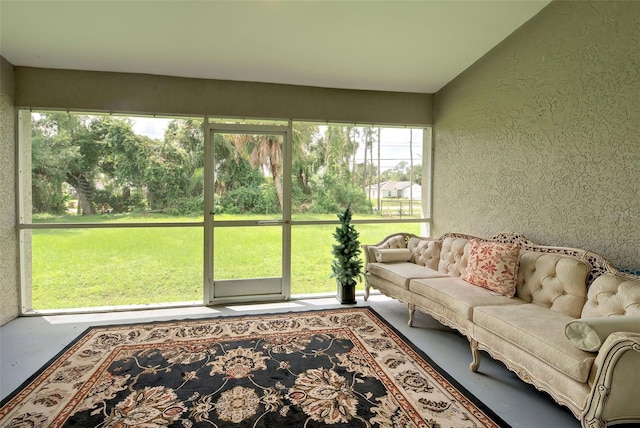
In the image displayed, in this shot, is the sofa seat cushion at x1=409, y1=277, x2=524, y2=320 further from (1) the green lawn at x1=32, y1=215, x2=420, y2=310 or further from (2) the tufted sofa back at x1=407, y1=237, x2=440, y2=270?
(1) the green lawn at x1=32, y1=215, x2=420, y2=310

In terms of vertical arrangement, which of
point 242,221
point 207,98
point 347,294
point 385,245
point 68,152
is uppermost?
point 207,98

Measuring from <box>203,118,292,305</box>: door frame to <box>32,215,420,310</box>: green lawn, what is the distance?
81 mm

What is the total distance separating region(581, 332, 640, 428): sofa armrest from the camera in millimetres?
1659

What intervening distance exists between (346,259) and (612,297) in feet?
8.54

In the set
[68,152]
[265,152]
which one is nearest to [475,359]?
[265,152]

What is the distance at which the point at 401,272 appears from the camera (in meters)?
3.75

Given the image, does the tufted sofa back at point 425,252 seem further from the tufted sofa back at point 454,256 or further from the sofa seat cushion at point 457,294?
the sofa seat cushion at point 457,294

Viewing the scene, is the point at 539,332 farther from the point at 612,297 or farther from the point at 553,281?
the point at 553,281

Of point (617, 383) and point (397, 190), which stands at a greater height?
point (397, 190)

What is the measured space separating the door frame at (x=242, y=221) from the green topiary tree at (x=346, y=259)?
66 centimetres

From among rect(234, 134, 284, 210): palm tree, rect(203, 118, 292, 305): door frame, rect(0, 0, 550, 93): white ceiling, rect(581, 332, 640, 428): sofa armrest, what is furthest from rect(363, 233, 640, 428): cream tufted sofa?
rect(0, 0, 550, 93): white ceiling

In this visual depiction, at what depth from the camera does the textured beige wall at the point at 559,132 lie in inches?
99.6

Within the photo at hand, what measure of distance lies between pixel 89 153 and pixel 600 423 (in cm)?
496

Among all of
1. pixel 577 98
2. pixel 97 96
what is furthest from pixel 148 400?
pixel 577 98
